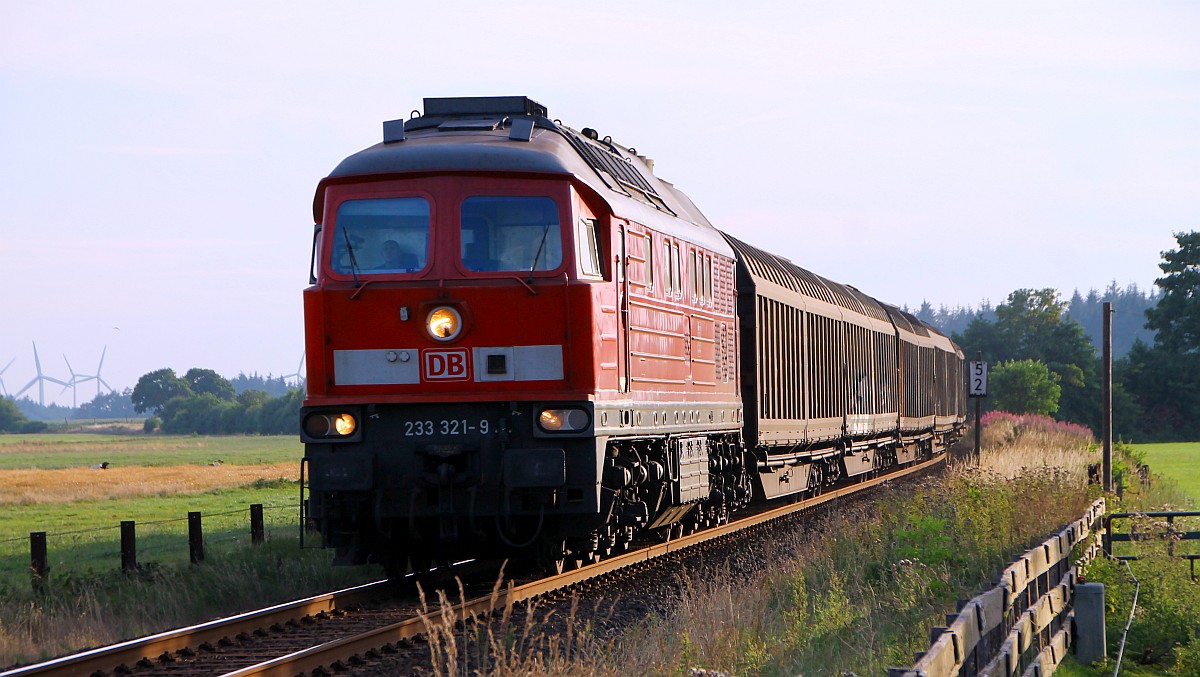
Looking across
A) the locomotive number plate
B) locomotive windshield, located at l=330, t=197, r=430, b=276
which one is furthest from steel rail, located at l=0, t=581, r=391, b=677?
locomotive windshield, located at l=330, t=197, r=430, b=276

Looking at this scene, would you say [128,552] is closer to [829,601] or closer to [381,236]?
[381,236]

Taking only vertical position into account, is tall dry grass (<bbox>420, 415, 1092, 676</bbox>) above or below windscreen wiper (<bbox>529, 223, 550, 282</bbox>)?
below

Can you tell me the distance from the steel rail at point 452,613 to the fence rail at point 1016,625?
280cm

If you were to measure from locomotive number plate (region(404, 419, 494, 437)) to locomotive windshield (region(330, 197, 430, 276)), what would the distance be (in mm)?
1301

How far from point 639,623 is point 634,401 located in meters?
2.48

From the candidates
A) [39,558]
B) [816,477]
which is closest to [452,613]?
[39,558]

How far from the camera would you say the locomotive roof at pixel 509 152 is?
11430 mm

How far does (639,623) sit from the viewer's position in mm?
A: 10430

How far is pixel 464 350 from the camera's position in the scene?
36.7 ft

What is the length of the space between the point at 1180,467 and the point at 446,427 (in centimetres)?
3283

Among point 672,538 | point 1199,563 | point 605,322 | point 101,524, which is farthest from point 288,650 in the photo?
point 101,524

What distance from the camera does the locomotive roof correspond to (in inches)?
450

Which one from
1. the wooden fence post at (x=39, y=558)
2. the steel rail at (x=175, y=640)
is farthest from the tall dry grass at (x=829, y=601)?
the wooden fence post at (x=39, y=558)

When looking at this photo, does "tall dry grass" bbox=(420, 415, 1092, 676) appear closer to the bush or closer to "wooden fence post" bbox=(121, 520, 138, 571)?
"wooden fence post" bbox=(121, 520, 138, 571)
